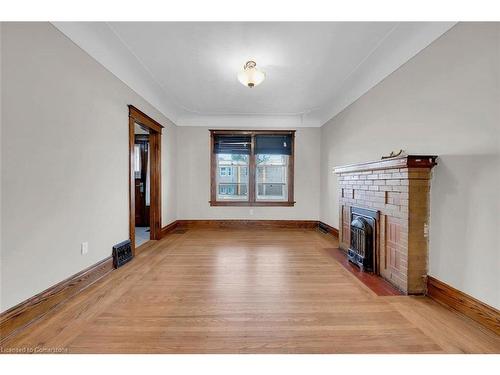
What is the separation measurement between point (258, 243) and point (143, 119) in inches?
113

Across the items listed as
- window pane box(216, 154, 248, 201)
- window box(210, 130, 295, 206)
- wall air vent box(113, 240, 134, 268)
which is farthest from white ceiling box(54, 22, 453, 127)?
wall air vent box(113, 240, 134, 268)

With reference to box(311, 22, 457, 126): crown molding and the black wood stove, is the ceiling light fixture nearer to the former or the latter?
box(311, 22, 457, 126): crown molding

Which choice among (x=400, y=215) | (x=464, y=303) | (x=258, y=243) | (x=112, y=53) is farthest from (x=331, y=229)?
(x=112, y=53)

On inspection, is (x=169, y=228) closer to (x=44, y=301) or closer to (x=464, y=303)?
(x=44, y=301)

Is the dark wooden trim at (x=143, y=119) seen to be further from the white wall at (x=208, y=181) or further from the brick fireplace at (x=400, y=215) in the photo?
the brick fireplace at (x=400, y=215)

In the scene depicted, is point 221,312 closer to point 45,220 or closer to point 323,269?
point 323,269

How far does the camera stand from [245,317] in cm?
184

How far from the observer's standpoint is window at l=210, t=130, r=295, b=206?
17.9 feet

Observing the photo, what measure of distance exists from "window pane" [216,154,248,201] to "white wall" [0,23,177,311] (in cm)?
283

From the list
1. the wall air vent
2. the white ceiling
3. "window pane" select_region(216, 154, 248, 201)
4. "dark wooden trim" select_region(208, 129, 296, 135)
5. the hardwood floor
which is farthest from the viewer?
"window pane" select_region(216, 154, 248, 201)

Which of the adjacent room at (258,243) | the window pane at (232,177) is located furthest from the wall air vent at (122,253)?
the window pane at (232,177)

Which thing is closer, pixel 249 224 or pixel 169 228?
pixel 169 228

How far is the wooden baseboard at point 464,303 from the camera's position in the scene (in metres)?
1.62

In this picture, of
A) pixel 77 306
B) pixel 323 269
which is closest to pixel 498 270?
pixel 323 269
